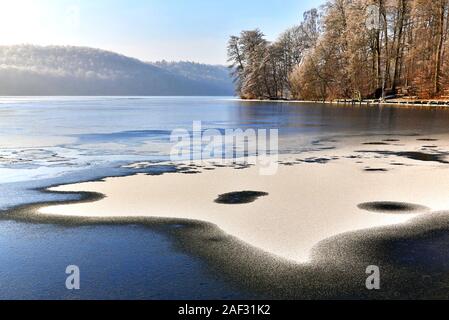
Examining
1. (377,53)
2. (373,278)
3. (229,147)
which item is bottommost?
(373,278)

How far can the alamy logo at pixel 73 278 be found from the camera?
3672mm

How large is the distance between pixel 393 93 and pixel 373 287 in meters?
53.4

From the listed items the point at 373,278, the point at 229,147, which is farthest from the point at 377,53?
the point at 373,278

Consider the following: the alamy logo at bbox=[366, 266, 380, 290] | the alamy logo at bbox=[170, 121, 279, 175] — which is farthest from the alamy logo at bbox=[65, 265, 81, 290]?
the alamy logo at bbox=[170, 121, 279, 175]

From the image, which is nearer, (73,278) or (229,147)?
(73,278)

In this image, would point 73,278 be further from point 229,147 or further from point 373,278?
point 229,147

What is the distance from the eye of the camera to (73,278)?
381 cm

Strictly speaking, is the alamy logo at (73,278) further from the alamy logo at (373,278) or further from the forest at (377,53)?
the forest at (377,53)

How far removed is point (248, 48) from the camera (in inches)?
3214

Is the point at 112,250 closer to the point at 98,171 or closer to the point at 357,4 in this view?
the point at 98,171

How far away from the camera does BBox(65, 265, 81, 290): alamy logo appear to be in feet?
12.0

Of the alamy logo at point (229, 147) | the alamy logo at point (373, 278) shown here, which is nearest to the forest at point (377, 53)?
the alamy logo at point (229, 147)

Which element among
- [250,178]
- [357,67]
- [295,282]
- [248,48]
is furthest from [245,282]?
[248,48]

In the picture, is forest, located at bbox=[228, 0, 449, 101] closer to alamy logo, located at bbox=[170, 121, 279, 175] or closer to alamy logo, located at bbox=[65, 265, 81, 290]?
alamy logo, located at bbox=[170, 121, 279, 175]
